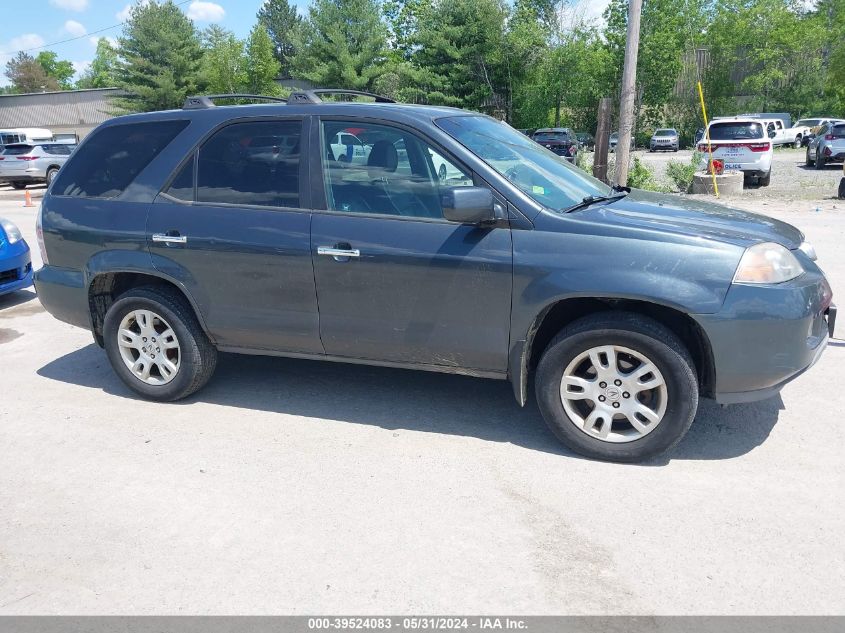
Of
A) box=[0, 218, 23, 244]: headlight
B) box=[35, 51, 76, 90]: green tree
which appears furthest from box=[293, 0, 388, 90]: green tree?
box=[35, 51, 76, 90]: green tree

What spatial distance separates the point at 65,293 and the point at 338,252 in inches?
A: 86.9

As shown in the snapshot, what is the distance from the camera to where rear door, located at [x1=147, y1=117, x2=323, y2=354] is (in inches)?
175

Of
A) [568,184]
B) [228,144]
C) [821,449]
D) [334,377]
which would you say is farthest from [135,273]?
[821,449]

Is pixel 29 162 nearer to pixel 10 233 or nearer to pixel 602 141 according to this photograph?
pixel 10 233

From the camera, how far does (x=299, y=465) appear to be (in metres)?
4.07

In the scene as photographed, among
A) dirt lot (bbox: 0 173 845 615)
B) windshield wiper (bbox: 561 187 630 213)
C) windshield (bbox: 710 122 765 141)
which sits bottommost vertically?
dirt lot (bbox: 0 173 845 615)

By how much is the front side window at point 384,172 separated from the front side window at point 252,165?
0.24m

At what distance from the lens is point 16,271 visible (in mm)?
8109

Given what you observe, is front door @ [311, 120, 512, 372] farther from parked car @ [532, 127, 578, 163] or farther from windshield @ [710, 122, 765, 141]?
parked car @ [532, 127, 578, 163]

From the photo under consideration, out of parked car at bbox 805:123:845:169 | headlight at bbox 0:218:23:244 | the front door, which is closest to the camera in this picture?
the front door

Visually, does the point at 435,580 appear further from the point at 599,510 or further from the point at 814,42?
the point at 814,42

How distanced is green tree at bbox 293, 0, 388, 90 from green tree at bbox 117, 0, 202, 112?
793cm

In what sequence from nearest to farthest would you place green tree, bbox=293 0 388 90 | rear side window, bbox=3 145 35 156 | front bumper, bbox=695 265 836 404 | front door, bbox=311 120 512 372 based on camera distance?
front bumper, bbox=695 265 836 404 < front door, bbox=311 120 512 372 < rear side window, bbox=3 145 35 156 < green tree, bbox=293 0 388 90

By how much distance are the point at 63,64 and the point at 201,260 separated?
149 m
